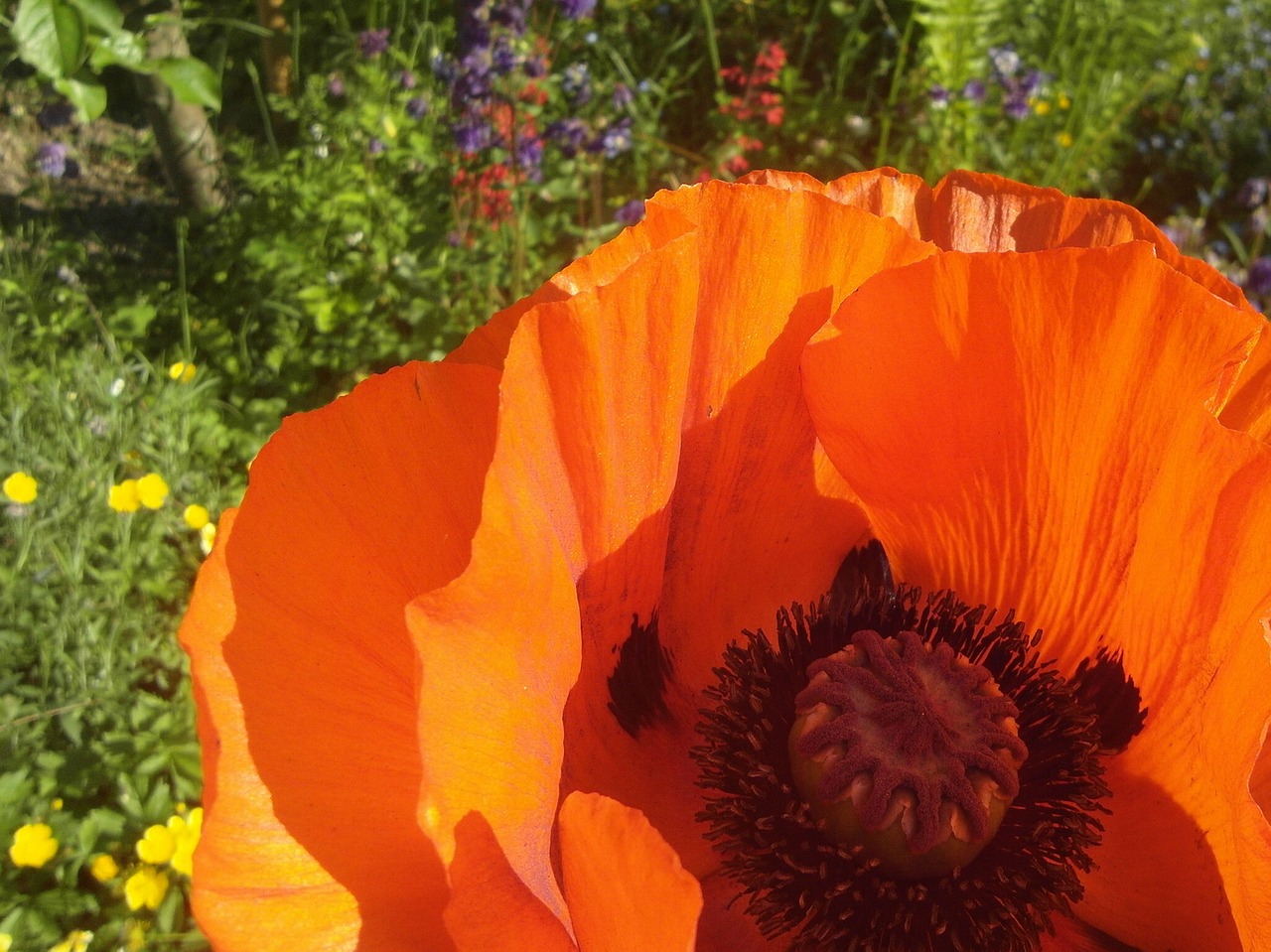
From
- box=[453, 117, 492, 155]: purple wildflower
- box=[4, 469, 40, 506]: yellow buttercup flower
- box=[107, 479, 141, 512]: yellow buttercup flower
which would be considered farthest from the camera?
box=[453, 117, 492, 155]: purple wildflower

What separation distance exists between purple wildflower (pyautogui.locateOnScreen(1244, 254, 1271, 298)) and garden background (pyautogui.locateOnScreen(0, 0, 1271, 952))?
13 mm

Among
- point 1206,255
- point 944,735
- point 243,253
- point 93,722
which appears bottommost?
point 1206,255

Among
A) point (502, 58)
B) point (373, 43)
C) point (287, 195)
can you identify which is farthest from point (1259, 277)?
point (287, 195)

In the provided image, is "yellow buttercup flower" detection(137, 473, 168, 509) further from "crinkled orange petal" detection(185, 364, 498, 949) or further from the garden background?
"crinkled orange petal" detection(185, 364, 498, 949)

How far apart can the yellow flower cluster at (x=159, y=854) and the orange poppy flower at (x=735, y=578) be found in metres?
1.25

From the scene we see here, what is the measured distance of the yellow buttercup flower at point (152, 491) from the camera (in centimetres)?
253

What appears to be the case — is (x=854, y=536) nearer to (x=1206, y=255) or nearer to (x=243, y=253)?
(x=243, y=253)

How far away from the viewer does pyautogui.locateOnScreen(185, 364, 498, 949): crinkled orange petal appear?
2.85ft

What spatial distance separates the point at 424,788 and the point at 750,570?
27.1 inches

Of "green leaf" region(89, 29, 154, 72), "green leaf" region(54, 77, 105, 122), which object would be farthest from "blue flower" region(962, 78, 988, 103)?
"green leaf" region(54, 77, 105, 122)

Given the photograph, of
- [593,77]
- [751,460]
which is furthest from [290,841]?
[593,77]

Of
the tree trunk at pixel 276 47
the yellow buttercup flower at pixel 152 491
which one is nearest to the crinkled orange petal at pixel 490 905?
the yellow buttercup flower at pixel 152 491

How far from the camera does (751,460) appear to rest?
1.20 m

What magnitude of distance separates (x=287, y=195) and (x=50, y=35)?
1.42 metres
